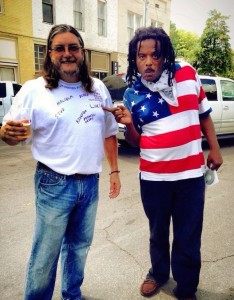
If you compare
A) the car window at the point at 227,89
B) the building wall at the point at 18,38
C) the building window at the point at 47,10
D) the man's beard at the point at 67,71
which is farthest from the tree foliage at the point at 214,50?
the man's beard at the point at 67,71

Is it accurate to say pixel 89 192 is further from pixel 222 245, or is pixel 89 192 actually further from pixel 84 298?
pixel 222 245

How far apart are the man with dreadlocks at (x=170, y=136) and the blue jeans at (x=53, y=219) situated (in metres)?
0.47

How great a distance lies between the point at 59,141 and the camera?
1.75 meters

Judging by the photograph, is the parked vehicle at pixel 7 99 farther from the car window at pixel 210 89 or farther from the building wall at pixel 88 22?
the car window at pixel 210 89

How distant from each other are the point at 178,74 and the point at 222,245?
199 cm

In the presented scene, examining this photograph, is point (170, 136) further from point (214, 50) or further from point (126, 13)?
point (126, 13)

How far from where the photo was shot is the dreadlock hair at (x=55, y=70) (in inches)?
69.6

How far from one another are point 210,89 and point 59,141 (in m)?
6.38

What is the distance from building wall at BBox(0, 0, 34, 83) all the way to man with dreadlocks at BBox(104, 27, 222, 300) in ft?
42.1

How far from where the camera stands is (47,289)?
190cm

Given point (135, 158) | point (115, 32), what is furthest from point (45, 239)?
point (115, 32)

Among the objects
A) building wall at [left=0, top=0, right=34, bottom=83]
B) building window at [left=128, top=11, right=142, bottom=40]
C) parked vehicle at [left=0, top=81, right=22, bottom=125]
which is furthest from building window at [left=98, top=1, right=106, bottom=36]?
parked vehicle at [left=0, top=81, right=22, bottom=125]

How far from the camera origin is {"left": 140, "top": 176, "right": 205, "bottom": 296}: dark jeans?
2051 mm

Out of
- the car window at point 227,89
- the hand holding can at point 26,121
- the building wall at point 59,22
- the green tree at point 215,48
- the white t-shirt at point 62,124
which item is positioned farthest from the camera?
the green tree at point 215,48
